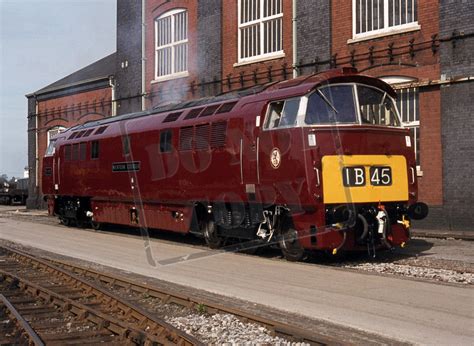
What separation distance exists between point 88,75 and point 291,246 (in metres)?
23.5

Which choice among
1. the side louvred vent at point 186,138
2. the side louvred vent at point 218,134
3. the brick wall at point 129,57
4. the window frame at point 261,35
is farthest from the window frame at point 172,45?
the side louvred vent at point 218,134

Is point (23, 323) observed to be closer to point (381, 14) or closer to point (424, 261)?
point (424, 261)

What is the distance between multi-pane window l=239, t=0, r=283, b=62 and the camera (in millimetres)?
19594

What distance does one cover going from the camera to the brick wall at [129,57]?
999 inches

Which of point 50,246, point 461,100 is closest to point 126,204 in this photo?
point 50,246

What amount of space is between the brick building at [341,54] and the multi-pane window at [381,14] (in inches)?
1.1

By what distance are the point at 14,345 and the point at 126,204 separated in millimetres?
10309

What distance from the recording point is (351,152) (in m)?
10.2

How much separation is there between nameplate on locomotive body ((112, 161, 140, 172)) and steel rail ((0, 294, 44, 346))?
736cm

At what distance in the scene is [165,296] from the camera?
7992 millimetres

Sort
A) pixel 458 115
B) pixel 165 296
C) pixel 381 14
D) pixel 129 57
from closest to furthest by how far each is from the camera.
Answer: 1. pixel 165 296
2. pixel 458 115
3. pixel 381 14
4. pixel 129 57

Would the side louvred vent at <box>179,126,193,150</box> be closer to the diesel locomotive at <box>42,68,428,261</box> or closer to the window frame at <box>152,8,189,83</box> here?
the diesel locomotive at <box>42,68,428,261</box>

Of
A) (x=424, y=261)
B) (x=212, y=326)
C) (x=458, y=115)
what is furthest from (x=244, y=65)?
(x=212, y=326)

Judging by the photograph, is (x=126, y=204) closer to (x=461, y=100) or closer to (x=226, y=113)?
(x=226, y=113)
